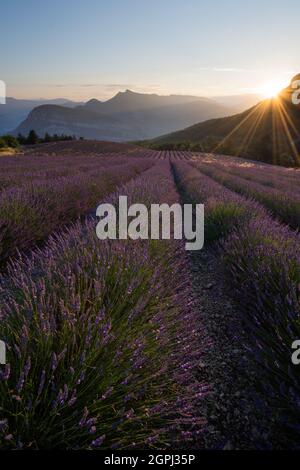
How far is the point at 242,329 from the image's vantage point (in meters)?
2.51

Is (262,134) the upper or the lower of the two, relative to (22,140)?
upper

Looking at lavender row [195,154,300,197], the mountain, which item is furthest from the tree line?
lavender row [195,154,300,197]

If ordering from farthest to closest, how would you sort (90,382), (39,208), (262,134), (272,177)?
1. (262,134)
2. (272,177)
3. (39,208)
4. (90,382)

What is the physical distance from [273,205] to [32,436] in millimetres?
6368

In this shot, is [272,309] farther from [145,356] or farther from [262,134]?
[262,134]

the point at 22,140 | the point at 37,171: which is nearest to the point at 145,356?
the point at 37,171

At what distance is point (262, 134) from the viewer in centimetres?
6397

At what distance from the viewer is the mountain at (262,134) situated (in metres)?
50.0

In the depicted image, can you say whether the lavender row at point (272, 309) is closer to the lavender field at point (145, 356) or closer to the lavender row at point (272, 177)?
the lavender field at point (145, 356)

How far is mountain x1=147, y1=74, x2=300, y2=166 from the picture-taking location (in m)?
50.0

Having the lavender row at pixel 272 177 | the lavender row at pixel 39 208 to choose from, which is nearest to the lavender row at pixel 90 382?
the lavender row at pixel 39 208

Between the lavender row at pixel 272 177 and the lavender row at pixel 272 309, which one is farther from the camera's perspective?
the lavender row at pixel 272 177

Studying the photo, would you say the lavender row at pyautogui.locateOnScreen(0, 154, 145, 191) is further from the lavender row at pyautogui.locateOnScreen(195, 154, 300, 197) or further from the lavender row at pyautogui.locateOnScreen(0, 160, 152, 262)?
the lavender row at pyautogui.locateOnScreen(195, 154, 300, 197)

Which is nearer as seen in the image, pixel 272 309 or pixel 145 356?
pixel 145 356
